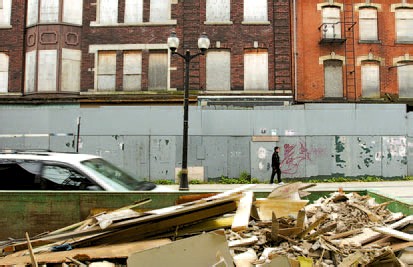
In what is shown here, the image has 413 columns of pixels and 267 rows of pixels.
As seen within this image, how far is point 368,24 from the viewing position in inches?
854

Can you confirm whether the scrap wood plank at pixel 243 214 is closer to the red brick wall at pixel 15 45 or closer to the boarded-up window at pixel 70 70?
the boarded-up window at pixel 70 70

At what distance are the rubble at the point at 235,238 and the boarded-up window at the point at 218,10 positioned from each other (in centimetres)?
1826

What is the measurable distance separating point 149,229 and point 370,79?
69.0 feet

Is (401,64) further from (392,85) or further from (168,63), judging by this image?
(168,63)

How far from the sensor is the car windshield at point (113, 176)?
619 cm

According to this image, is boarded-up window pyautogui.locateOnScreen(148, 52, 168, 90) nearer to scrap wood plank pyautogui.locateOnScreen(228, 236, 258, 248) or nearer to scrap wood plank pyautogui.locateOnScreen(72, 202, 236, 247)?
scrap wood plank pyautogui.locateOnScreen(72, 202, 236, 247)

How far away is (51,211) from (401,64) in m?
22.5

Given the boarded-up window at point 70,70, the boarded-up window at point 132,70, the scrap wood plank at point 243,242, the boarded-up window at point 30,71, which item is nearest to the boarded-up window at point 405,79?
the boarded-up window at point 132,70

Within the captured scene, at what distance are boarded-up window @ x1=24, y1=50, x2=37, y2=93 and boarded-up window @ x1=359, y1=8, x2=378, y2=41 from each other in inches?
794

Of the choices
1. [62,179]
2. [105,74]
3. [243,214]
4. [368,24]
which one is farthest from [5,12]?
[243,214]

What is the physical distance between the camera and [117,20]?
2114 centimetres

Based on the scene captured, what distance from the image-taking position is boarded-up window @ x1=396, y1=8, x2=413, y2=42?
21719 mm

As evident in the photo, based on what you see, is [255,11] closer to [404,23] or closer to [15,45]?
[404,23]

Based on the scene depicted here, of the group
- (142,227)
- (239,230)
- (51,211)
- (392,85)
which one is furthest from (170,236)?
(392,85)
